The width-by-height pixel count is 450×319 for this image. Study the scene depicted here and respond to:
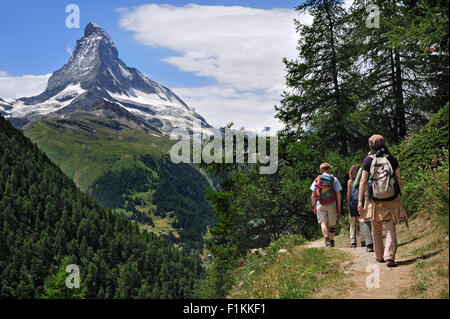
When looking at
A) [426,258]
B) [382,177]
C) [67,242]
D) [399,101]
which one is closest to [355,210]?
[426,258]

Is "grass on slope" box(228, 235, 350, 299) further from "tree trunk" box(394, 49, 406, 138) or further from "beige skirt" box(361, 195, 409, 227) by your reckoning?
"tree trunk" box(394, 49, 406, 138)

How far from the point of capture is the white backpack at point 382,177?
283 inches

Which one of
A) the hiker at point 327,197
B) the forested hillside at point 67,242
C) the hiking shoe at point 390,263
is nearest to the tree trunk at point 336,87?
the hiker at point 327,197

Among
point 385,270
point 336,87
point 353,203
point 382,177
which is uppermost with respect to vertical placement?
point 336,87

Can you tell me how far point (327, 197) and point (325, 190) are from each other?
0.22 m

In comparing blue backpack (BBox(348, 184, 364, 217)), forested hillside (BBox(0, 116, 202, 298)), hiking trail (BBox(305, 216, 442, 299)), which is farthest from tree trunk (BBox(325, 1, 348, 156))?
forested hillside (BBox(0, 116, 202, 298))

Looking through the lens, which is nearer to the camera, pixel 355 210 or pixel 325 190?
pixel 325 190

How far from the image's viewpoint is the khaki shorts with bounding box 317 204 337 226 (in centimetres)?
1088

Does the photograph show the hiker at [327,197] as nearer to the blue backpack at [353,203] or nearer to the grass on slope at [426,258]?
the blue backpack at [353,203]

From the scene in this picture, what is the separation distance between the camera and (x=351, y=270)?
7922 millimetres

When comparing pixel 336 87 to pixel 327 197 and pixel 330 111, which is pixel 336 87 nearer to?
pixel 330 111

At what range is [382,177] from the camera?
23.8ft
